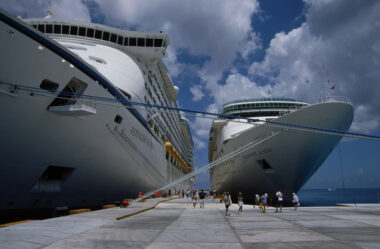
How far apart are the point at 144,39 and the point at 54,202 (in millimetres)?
14046

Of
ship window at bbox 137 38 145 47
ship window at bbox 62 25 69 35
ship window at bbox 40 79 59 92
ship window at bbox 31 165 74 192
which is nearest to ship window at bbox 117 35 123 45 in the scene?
ship window at bbox 137 38 145 47

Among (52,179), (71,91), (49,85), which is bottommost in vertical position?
(52,179)

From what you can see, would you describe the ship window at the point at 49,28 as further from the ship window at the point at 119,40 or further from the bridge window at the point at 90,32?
the ship window at the point at 119,40

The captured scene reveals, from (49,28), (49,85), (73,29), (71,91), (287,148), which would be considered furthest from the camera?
(49,28)

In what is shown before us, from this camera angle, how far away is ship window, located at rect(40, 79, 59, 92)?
8.78m

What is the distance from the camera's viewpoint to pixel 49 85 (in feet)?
29.6

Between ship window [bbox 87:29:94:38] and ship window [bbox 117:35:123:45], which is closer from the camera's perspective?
ship window [bbox 87:29:94:38]

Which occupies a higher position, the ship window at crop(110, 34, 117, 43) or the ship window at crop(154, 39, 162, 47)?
the ship window at crop(154, 39, 162, 47)

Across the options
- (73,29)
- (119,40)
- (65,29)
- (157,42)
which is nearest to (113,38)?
(119,40)

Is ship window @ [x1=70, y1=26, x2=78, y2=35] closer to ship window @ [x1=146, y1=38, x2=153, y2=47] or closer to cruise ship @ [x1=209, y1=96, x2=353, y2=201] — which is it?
ship window @ [x1=146, y1=38, x2=153, y2=47]

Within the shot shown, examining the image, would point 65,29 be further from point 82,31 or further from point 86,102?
point 86,102

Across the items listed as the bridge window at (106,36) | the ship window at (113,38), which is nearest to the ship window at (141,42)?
the ship window at (113,38)

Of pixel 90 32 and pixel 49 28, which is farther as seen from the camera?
pixel 90 32

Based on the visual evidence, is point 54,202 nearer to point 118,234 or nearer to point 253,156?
point 118,234
